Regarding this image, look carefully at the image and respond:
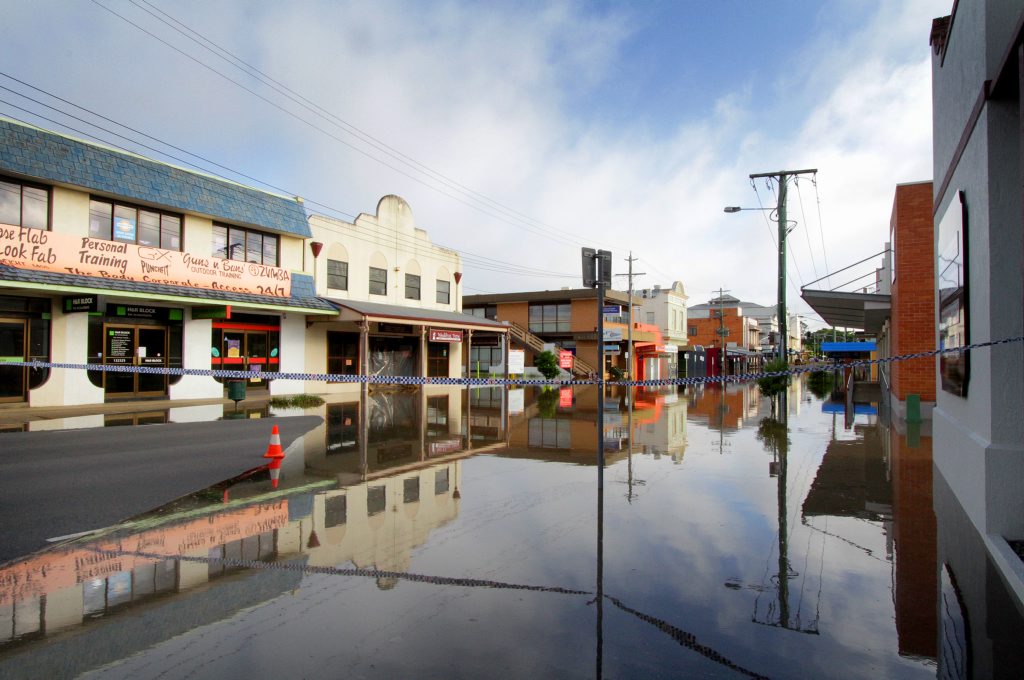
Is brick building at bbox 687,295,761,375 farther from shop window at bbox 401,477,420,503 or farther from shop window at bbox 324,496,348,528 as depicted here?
shop window at bbox 324,496,348,528

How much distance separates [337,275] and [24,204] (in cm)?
1121

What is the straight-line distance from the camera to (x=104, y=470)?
8.90 metres

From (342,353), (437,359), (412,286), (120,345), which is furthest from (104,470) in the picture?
(437,359)

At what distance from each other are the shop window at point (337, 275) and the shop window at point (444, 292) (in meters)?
6.39

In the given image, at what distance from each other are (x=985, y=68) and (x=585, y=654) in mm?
6406

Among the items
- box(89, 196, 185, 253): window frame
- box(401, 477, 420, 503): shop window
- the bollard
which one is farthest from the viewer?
box(89, 196, 185, 253): window frame

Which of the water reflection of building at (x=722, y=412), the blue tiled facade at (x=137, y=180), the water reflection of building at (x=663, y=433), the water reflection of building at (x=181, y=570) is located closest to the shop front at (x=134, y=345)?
the blue tiled facade at (x=137, y=180)

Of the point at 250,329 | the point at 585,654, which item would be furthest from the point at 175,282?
the point at 585,654

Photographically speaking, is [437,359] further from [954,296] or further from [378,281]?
[954,296]

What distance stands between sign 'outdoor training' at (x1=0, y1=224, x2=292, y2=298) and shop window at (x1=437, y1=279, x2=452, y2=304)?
32.3 feet

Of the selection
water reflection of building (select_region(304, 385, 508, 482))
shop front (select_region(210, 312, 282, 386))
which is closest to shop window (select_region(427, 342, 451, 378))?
water reflection of building (select_region(304, 385, 508, 482))

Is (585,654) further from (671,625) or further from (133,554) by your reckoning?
(133,554)

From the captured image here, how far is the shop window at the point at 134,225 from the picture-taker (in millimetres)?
17922

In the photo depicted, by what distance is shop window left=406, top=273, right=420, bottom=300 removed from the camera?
29.8 metres
